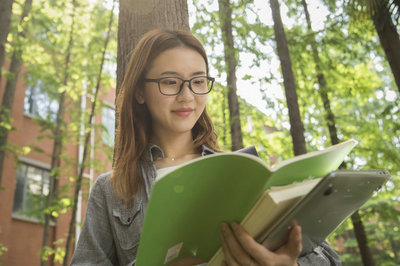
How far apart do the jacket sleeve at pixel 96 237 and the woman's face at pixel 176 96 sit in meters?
0.47

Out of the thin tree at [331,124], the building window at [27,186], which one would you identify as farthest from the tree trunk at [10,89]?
the thin tree at [331,124]

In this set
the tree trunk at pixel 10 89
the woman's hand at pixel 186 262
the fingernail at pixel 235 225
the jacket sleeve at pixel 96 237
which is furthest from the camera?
the tree trunk at pixel 10 89

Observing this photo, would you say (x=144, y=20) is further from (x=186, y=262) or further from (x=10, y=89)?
(x=10, y=89)

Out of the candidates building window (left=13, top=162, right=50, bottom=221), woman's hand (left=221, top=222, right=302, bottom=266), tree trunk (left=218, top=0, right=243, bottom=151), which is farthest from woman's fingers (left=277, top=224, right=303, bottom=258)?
building window (left=13, top=162, right=50, bottom=221)

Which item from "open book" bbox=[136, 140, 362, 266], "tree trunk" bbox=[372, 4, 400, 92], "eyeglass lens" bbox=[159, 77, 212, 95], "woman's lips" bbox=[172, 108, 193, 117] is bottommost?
"open book" bbox=[136, 140, 362, 266]

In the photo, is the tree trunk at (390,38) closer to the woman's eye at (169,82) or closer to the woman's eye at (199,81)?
the woman's eye at (199,81)

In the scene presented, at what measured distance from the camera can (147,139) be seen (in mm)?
1996

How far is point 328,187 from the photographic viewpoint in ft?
3.35

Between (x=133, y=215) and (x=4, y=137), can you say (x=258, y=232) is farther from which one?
(x=4, y=137)

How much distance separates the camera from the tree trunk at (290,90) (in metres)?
5.73

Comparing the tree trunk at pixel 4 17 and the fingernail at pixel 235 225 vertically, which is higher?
the tree trunk at pixel 4 17

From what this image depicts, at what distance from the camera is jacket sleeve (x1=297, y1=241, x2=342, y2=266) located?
4.61ft

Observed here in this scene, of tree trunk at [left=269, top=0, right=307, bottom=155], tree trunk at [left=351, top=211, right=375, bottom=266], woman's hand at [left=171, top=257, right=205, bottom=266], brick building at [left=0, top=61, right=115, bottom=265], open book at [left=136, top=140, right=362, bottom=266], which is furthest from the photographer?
brick building at [left=0, top=61, right=115, bottom=265]

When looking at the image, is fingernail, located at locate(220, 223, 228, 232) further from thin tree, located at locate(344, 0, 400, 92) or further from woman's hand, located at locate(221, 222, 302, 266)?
thin tree, located at locate(344, 0, 400, 92)
